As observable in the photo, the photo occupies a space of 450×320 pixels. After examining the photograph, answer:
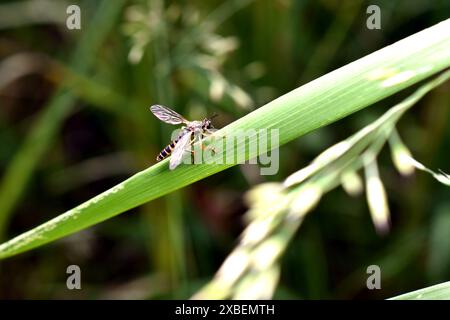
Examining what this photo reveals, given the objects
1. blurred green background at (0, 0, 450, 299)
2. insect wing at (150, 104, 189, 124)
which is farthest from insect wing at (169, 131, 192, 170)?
blurred green background at (0, 0, 450, 299)

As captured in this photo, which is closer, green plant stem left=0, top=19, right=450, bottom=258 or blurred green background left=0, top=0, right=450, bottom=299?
green plant stem left=0, top=19, right=450, bottom=258

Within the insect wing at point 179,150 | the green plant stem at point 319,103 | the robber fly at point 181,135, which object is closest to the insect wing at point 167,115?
the robber fly at point 181,135

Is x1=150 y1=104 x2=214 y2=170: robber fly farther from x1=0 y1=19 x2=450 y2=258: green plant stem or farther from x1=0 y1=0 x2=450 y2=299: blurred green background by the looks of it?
x1=0 y1=0 x2=450 y2=299: blurred green background

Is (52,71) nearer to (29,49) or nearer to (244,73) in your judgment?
(29,49)

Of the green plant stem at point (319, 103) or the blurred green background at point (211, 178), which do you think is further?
the blurred green background at point (211, 178)

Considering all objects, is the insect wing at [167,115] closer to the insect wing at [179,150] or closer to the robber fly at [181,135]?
the robber fly at [181,135]

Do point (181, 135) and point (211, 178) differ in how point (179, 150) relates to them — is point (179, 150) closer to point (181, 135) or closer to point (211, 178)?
point (181, 135)
